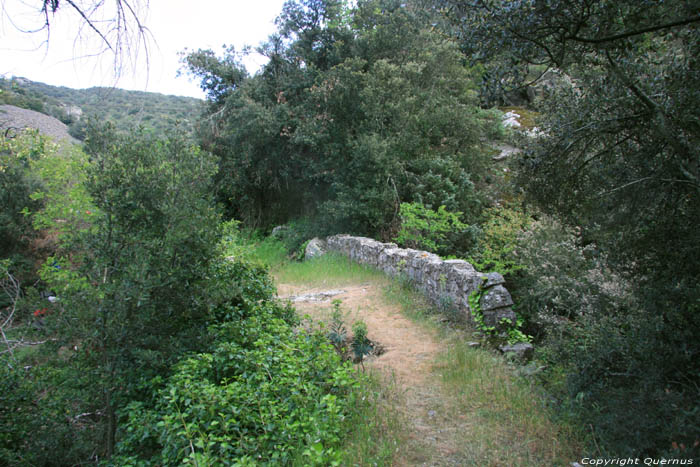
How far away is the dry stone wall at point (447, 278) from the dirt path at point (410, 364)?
0.74m

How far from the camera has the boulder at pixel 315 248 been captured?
1394 cm

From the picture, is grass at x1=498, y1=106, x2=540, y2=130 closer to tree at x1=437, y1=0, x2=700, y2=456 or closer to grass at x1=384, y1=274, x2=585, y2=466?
tree at x1=437, y1=0, x2=700, y2=456

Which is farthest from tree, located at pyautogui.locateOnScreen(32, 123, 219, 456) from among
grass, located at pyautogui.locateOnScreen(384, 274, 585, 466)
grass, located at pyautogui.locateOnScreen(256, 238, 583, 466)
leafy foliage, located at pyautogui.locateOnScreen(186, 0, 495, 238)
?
leafy foliage, located at pyautogui.locateOnScreen(186, 0, 495, 238)

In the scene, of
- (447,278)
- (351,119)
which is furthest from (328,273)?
(351,119)

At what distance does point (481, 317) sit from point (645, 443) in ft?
10.6

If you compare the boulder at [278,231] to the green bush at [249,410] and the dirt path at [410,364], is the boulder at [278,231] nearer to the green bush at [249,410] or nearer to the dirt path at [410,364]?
the dirt path at [410,364]

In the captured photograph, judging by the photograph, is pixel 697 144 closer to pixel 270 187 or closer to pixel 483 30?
pixel 483 30

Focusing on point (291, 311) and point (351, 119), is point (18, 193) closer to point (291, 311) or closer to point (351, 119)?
point (291, 311)

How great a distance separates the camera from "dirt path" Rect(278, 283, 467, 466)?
3.40 m

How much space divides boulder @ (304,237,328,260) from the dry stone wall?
11.3 feet

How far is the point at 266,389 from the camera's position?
3637 mm

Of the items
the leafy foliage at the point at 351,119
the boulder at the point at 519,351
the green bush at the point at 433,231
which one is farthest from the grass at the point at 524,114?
the boulder at the point at 519,351

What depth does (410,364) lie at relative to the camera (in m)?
5.12

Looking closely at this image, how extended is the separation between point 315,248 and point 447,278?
7.93 metres
